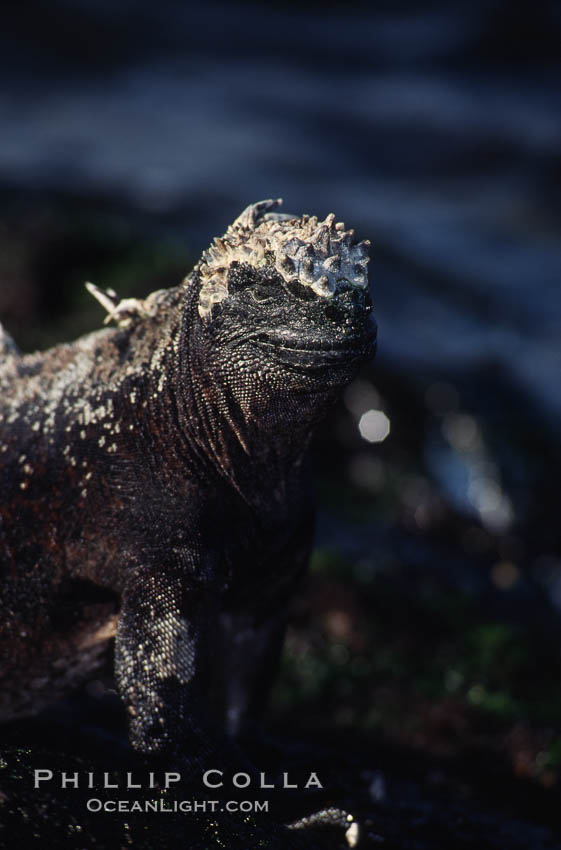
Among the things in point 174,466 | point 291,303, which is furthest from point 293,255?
point 174,466

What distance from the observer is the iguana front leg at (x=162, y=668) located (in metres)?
4.36

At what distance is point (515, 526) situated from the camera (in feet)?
35.2

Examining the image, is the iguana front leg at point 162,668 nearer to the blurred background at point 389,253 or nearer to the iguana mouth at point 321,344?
the iguana mouth at point 321,344

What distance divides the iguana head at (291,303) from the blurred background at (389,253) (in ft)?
10.9

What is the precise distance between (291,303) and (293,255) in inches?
8.2

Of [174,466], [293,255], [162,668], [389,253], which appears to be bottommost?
[162,668]

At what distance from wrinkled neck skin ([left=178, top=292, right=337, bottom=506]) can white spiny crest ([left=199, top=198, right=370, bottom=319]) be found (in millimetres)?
248

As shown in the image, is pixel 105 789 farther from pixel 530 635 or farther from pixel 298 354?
pixel 530 635

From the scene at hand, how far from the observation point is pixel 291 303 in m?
4.21

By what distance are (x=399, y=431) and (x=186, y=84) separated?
13.8 m

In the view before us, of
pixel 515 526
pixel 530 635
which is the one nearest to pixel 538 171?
pixel 515 526

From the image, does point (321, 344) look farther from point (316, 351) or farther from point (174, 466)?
point (174, 466)

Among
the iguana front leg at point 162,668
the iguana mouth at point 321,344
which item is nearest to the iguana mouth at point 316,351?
the iguana mouth at point 321,344

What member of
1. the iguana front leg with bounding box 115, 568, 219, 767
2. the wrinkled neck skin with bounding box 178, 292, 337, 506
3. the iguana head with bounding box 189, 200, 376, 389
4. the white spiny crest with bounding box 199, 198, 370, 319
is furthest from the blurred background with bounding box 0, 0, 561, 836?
the white spiny crest with bounding box 199, 198, 370, 319
